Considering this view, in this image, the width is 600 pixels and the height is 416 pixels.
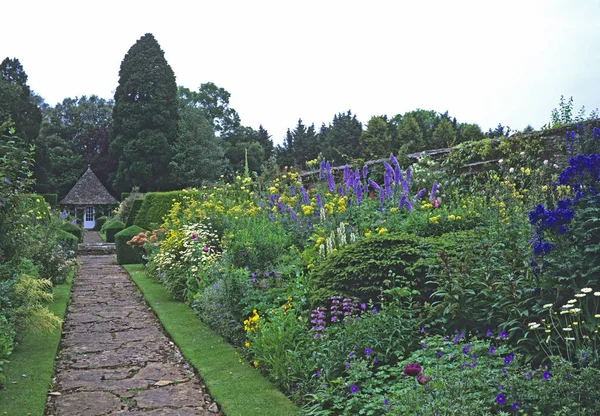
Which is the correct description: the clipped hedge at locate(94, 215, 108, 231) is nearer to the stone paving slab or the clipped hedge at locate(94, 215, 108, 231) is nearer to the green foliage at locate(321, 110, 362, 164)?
the green foliage at locate(321, 110, 362, 164)

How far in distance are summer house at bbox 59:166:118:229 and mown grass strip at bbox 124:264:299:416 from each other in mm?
29217

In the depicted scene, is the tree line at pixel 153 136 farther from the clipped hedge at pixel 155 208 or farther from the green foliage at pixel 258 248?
the green foliage at pixel 258 248

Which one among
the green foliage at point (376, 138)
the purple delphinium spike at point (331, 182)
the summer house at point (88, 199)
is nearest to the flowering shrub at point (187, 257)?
the purple delphinium spike at point (331, 182)

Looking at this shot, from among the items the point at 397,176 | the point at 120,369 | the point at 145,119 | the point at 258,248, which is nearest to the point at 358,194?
the point at 397,176

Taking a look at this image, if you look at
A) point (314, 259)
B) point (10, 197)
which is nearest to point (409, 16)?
point (314, 259)

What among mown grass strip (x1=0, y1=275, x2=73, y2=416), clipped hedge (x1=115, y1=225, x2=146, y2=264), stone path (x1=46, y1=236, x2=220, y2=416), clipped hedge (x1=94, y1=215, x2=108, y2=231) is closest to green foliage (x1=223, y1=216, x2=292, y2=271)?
stone path (x1=46, y1=236, x2=220, y2=416)

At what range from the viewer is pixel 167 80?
117 ft

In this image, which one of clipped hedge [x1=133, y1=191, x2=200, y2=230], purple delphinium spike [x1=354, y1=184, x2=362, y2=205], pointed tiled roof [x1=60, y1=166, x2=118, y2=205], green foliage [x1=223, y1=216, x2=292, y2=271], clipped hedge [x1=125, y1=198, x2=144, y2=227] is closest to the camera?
green foliage [x1=223, y1=216, x2=292, y2=271]

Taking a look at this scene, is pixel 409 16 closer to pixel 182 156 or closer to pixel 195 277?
pixel 195 277

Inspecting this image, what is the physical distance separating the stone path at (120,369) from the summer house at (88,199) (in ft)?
92.5

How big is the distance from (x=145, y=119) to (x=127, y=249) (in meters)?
20.7

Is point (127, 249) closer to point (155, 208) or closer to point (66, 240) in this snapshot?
point (66, 240)

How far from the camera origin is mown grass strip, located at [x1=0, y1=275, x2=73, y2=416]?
4484 mm

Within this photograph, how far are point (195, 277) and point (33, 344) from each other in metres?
2.68
